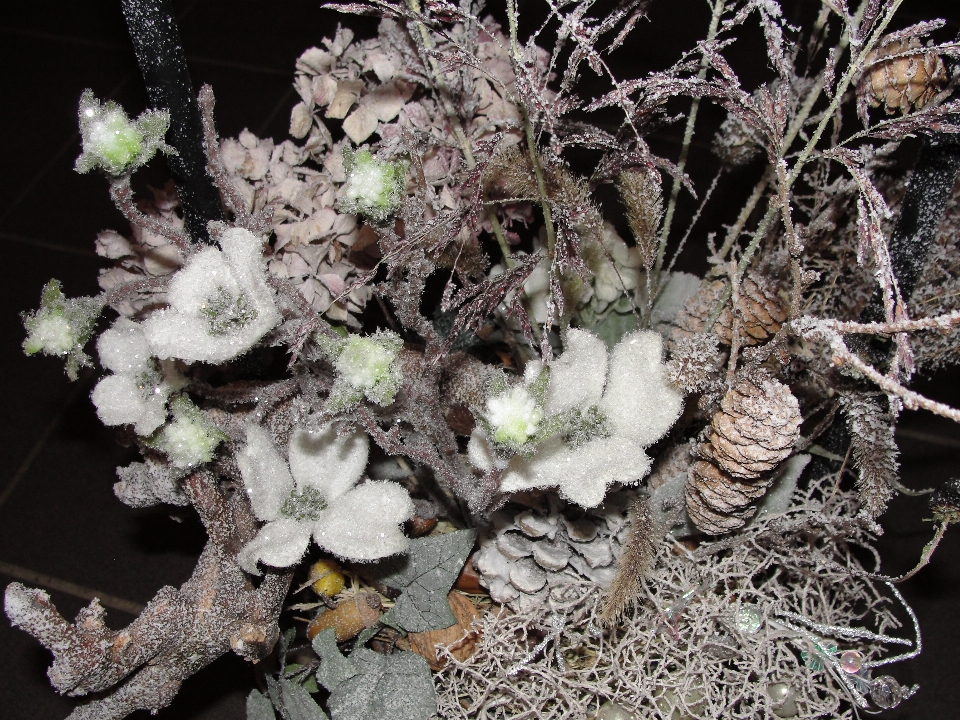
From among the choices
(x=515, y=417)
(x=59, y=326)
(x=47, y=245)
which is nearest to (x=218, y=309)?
(x=59, y=326)

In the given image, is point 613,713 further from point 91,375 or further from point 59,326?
point 91,375

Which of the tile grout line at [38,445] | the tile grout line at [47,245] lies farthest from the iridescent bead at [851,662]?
the tile grout line at [47,245]

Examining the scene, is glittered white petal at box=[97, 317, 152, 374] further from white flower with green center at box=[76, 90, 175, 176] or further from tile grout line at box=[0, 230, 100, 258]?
tile grout line at box=[0, 230, 100, 258]

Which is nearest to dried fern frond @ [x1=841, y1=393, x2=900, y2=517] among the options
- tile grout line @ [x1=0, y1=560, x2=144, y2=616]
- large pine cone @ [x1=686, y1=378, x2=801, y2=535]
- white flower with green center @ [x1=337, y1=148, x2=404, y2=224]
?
large pine cone @ [x1=686, y1=378, x2=801, y2=535]

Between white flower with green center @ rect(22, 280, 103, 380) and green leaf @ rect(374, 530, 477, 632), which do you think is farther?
green leaf @ rect(374, 530, 477, 632)

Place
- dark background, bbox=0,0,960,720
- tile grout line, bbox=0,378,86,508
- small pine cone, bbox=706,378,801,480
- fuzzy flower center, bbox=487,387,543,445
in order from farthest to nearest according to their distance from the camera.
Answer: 1. tile grout line, bbox=0,378,86,508
2. dark background, bbox=0,0,960,720
3. small pine cone, bbox=706,378,801,480
4. fuzzy flower center, bbox=487,387,543,445

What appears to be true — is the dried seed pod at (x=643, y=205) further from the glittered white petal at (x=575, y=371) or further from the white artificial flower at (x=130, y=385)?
the white artificial flower at (x=130, y=385)

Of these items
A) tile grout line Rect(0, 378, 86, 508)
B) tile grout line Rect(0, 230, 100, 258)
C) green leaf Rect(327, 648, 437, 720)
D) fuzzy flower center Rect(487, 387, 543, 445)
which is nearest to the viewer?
→ fuzzy flower center Rect(487, 387, 543, 445)

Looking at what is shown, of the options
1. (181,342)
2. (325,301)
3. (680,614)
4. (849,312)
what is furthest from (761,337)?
(181,342)
